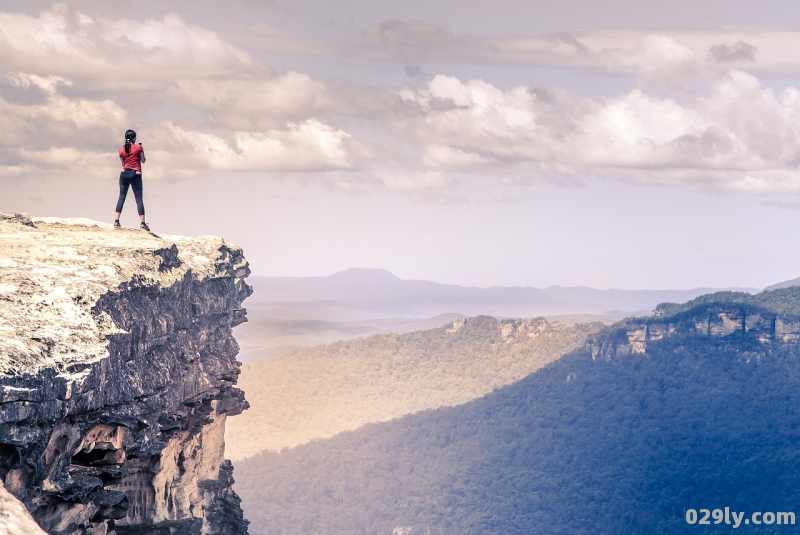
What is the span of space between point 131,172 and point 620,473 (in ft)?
487

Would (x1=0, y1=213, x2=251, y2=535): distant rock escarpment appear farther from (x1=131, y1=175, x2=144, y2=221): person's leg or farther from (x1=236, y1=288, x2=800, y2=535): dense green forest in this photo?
(x1=236, y1=288, x2=800, y2=535): dense green forest

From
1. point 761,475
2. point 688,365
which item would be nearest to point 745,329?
point 688,365

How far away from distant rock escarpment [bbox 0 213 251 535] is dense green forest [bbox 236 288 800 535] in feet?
392

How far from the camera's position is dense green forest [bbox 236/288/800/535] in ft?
534

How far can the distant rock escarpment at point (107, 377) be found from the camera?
20.3m

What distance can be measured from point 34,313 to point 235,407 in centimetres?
1903

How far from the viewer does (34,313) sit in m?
21.8

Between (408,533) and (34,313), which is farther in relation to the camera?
(408,533)

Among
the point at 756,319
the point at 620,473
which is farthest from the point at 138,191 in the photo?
the point at 756,319

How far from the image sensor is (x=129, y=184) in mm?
34188

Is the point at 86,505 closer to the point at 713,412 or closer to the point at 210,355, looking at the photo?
the point at 210,355

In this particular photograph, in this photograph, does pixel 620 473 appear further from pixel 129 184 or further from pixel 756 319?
pixel 129 184

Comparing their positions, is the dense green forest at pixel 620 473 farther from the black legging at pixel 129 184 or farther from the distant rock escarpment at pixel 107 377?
the black legging at pixel 129 184

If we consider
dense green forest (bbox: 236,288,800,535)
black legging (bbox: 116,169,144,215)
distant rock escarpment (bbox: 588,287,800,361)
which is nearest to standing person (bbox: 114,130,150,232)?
black legging (bbox: 116,169,144,215)
